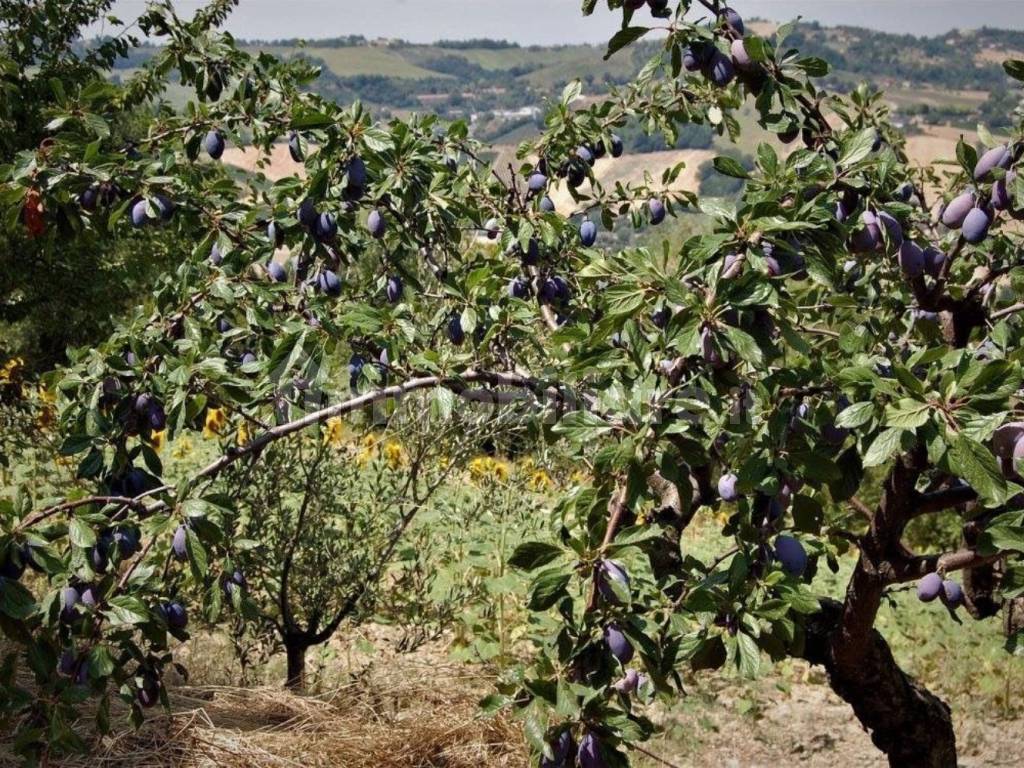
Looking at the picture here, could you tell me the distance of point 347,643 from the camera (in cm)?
418

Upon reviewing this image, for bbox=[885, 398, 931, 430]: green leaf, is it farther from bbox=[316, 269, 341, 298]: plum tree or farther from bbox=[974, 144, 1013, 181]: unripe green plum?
bbox=[316, 269, 341, 298]: plum tree

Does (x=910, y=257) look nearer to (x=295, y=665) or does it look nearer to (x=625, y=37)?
(x=625, y=37)

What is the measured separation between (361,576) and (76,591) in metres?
2.16

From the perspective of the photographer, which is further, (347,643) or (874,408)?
(347,643)

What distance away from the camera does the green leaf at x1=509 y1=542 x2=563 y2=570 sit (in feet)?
4.57

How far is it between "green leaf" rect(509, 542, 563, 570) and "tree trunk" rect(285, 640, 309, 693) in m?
2.41

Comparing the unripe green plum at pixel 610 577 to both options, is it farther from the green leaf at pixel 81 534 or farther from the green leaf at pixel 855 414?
the green leaf at pixel 81 534

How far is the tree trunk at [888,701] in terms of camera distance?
2582 mm

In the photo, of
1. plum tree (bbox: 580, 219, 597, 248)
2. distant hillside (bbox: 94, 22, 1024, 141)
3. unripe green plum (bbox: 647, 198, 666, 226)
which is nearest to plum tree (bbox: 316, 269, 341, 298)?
plum tree (bbox: 580, 219, 597, 248)

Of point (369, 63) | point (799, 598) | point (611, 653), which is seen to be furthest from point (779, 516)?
point (369, 63)

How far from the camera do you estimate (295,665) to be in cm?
358

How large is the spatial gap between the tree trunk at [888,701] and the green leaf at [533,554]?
1.46 m

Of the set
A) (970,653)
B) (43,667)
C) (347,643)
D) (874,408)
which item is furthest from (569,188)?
(970,653)

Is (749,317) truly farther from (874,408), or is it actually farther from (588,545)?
(588,545)
